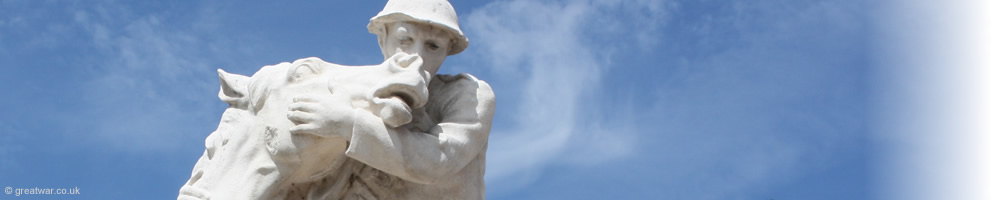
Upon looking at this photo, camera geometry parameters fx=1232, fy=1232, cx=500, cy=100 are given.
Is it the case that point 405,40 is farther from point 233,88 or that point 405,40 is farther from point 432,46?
point 233,88

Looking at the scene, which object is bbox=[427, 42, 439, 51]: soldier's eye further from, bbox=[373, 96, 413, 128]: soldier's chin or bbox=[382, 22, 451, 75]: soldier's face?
bbox=[373, 96, 413, 128]: soldier's chin

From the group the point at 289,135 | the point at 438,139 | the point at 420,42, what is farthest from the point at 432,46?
the point at 289,135

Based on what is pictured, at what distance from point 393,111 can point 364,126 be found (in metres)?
0.17

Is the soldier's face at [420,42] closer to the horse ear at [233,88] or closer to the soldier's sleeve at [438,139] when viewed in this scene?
the soldier's sleeve at [438,139]

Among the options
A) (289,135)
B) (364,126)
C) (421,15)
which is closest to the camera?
(364,126)

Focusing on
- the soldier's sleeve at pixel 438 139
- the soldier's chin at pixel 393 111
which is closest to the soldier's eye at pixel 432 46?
the soldier's sleeve at pixel 438 139

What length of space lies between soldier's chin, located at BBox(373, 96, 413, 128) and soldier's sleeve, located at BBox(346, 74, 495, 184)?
0.04m

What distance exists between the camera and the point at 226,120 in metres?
7.27

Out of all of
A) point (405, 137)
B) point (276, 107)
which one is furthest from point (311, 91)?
point (405, 137)

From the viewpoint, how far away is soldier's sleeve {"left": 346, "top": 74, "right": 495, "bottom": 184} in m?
6.48

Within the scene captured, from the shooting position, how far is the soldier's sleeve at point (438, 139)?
6484 mm

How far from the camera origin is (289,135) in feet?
22.0

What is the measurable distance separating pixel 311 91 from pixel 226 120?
71 centimetres

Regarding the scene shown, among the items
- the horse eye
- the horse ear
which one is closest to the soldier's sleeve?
the horse eye
